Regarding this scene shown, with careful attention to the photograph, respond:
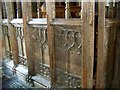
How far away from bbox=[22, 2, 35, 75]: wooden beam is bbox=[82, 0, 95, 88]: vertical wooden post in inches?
38.7

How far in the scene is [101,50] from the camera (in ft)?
5.59

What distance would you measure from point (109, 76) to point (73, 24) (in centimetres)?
73

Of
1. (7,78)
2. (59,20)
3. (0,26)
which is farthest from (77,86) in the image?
(0,26)

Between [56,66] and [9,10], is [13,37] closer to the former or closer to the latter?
[9,10]

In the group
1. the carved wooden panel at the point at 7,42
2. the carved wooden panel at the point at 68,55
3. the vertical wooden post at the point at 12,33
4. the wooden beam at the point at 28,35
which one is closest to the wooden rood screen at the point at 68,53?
the carved wooden panel at the point at 68,55

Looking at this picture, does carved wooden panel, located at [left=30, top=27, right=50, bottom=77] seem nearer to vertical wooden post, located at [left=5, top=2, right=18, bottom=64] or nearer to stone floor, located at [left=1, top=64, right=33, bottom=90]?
stone floor, located at [left=1, top=64, right=33, bottom=90]

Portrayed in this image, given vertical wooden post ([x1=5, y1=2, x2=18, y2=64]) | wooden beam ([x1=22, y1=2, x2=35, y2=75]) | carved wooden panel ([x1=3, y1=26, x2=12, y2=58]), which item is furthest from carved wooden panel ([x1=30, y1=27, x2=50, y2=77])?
carved wooden panel ([x1=3, y1=26, x2=12, y2=58])

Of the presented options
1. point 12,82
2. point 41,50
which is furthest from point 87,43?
point 12,82

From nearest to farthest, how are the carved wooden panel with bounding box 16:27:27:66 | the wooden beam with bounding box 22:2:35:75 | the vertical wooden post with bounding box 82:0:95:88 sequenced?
1. the vertical wooden post with bounding box 82:0:95:88
2. the wooden beam with bounding box 22:2:35:75
3. the carved wooden panel with bounding box 16:27:27:66

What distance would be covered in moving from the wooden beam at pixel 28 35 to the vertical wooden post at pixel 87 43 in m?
0.98

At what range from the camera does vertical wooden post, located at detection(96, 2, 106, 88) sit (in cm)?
161

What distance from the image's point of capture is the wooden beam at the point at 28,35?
92.7 inches

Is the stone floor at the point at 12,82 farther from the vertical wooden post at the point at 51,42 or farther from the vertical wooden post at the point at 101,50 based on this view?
the vertical wooden post at the point at 101,50

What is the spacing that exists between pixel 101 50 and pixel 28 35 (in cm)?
115
